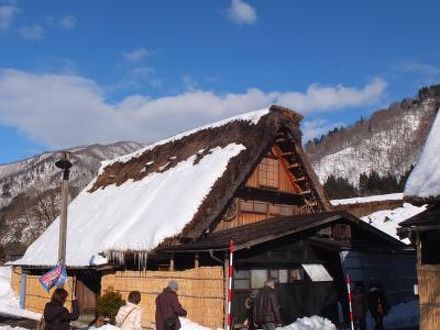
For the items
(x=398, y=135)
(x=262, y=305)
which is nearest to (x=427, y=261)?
(x=262, y=305)

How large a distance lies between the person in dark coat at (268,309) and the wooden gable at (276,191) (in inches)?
287

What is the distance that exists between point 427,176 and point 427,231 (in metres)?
1.20

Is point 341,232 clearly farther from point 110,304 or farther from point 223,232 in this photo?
point 110,304

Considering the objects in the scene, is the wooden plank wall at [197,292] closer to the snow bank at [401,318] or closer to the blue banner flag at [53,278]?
the blue banner flag at [53,278]

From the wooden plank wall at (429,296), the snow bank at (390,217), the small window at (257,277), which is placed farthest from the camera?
the snow bank at (390,217)

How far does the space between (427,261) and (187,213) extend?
23.1 feet

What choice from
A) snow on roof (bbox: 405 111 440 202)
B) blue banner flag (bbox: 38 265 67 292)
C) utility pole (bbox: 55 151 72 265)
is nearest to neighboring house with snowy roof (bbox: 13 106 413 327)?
utility pole (bbox: 55 151 72 265)

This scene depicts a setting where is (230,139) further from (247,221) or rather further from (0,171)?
(0,171)

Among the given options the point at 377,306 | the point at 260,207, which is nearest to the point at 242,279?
the point at 377,306

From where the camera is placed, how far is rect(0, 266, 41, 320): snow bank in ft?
66.5

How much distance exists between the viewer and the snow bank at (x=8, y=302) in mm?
20277

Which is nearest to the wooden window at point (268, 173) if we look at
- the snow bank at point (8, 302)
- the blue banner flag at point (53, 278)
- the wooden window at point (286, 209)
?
the wooden window at point (286, 209)

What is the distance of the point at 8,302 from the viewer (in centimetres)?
2380

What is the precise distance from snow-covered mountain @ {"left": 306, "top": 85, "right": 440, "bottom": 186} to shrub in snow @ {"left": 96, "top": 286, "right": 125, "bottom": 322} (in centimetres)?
10839
